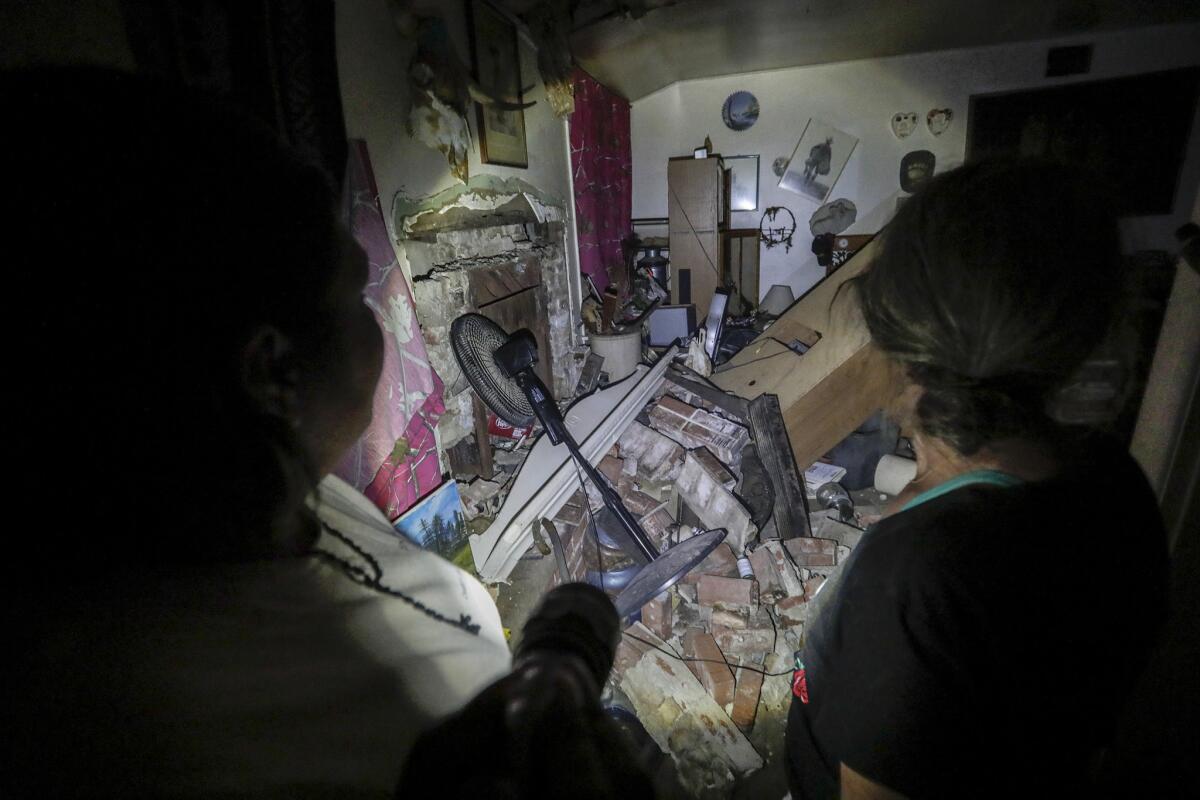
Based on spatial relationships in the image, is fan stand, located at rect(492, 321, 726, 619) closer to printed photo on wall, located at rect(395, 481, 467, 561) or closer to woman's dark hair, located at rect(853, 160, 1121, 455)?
printed photo on wall, located at rect(395, 481, 467, 561)

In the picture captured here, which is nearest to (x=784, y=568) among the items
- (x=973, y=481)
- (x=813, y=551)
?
(x=813, y=551)

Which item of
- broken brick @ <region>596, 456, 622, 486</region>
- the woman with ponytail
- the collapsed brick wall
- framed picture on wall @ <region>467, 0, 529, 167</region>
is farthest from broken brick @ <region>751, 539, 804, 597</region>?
framed picture on wall @ <region>467, 0, 529, 167</region>

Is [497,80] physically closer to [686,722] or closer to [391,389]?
[391,389]

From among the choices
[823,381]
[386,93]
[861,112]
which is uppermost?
[861,112]

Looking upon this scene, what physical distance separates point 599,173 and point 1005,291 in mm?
4739

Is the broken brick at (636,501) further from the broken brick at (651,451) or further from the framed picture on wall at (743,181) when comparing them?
the framed picture on wall at (743,181)

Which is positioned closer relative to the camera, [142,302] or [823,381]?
[142,302]

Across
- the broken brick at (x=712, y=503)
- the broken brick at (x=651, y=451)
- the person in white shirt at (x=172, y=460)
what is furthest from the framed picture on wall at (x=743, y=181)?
the person in white shirt at (x=172, y=460)

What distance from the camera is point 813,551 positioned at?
91.7 inches

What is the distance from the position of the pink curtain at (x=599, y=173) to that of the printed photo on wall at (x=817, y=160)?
2058mm

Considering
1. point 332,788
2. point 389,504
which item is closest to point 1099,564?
point 332,788

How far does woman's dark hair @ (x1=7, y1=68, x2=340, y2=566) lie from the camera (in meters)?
0.33

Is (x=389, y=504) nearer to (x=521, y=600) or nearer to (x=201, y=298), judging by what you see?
(x=521, y=600)

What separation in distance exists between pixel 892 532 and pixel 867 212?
6512 mm
